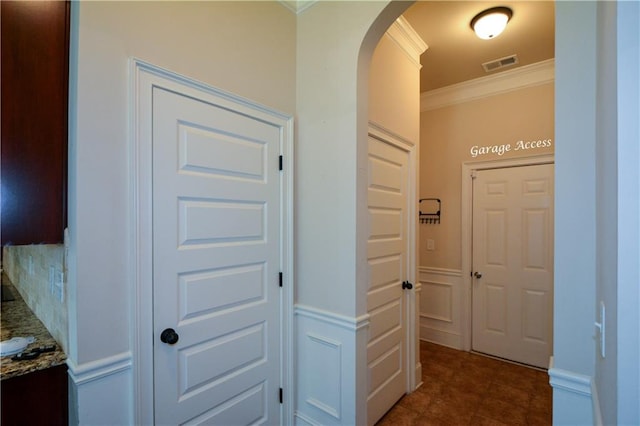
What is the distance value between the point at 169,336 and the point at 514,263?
3.33m

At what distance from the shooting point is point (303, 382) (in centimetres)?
199

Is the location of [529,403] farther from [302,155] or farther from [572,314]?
[302,155]

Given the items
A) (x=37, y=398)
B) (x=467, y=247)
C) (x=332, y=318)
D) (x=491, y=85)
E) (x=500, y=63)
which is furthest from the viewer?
(x=467, y=247)

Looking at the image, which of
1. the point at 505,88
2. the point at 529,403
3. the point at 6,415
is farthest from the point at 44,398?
the point at 505,88

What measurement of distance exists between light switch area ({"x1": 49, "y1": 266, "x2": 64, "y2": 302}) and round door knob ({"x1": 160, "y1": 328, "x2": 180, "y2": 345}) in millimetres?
448

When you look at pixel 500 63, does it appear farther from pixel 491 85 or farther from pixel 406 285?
pixel 406 285

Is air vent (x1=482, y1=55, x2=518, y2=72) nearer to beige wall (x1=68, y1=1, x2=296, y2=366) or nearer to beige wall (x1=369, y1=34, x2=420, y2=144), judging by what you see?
beige wall (x1=369, y1=34, x2=420, y2=144)

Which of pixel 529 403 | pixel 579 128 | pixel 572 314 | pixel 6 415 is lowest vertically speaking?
pixel 529 403

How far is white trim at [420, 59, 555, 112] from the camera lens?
3014 millimetres

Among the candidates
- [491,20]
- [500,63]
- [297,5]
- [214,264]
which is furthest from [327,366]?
[500,63]

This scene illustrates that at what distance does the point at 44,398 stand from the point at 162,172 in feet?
3.37

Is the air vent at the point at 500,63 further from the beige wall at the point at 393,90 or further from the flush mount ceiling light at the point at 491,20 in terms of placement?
the beige wall at the point at 393,90

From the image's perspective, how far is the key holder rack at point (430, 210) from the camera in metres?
3.67

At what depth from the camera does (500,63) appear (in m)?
3.03
